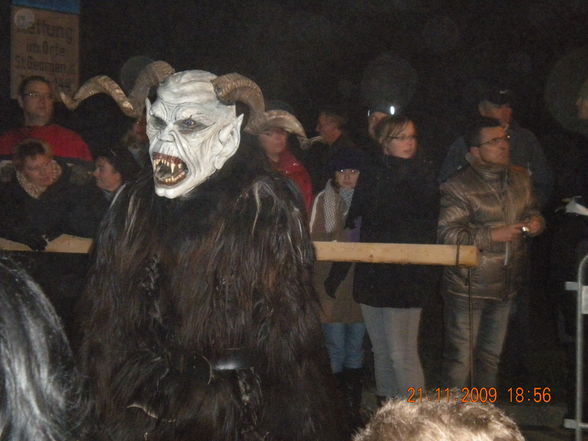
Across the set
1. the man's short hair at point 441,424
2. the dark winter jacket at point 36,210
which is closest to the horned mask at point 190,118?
Answer: the dark winter jacket at point 36,210

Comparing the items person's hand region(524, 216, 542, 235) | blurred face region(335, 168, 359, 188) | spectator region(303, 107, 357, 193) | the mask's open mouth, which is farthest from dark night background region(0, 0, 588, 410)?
the mask's open mouth

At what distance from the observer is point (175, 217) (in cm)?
414

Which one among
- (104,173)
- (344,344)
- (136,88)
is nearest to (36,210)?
(104,173)

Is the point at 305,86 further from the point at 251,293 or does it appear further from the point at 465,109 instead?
the point at 251,293

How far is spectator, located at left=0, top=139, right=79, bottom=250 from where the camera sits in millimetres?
5707

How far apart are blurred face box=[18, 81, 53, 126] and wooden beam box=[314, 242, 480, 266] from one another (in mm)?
2569

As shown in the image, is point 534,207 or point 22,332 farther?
point 534,207

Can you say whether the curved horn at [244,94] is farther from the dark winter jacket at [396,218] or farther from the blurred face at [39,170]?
the blurred face at [39,170]

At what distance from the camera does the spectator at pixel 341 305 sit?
6.18 m

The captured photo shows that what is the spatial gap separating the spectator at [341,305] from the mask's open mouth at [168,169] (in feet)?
7.18

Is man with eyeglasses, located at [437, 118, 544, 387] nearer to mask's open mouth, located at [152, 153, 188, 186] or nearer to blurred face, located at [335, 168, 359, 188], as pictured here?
blurred face, located at [335, 168, 359, 188]

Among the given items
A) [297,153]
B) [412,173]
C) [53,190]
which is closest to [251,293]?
[412,173]

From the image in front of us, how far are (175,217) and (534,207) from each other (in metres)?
2.98

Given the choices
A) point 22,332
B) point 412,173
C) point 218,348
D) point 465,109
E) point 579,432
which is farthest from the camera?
point 465,109
